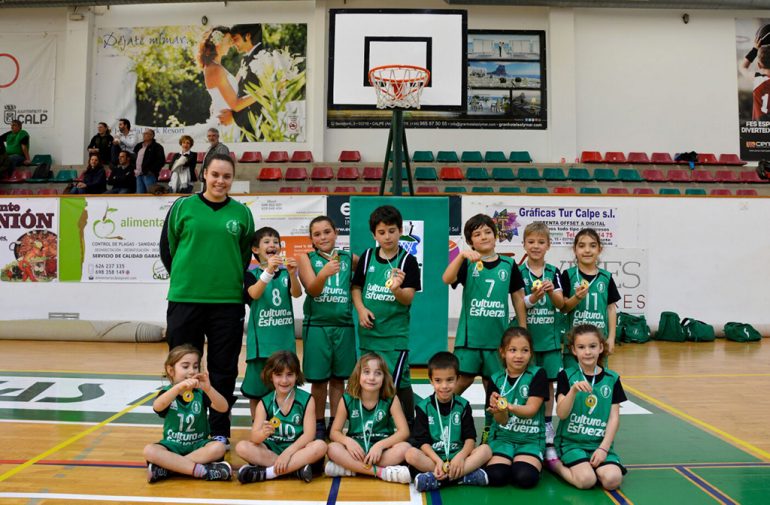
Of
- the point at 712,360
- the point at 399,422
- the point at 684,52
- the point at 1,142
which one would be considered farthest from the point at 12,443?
the point at 684,52

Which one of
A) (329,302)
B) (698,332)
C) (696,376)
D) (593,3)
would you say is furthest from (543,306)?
(593,3)

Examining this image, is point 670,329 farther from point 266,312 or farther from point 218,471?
point 218,471

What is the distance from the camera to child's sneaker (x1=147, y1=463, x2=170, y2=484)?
2.86 meters

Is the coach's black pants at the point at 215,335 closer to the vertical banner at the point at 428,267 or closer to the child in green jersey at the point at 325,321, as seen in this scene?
the child in green jersey at the point at 325,321

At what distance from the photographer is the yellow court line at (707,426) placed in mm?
3389

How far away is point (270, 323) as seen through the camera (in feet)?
11.8

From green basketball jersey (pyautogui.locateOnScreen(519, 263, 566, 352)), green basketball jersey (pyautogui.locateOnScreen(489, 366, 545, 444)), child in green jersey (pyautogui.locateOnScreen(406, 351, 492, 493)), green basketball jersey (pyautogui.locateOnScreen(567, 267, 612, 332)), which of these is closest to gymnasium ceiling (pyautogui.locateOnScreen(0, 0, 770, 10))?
green basketball jersey (pyautogui.locateOnScreen(567, 267, 612, 332))

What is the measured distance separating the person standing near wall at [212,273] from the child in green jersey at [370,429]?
801 mm

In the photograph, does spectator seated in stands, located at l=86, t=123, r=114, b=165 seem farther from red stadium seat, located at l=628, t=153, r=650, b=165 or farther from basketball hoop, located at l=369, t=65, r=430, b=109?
red stadium seat, located at l=628, t=153, r=650, b=165

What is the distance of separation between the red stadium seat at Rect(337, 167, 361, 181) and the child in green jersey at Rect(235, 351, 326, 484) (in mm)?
10563

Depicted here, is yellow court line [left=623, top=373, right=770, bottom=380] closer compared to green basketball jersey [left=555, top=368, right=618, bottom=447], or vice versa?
green basketball jersey [left=555, top=368, right=618, bottom=447]

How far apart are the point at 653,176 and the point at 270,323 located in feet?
42.1

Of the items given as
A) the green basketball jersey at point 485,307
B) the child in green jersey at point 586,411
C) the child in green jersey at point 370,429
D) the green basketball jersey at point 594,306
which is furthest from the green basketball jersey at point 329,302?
the green basketball jersey at point 594,306

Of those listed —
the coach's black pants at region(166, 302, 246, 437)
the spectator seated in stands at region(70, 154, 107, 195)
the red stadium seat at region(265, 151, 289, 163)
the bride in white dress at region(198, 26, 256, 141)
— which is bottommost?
the coach's black pants at region(166, 302, 246, 437)
